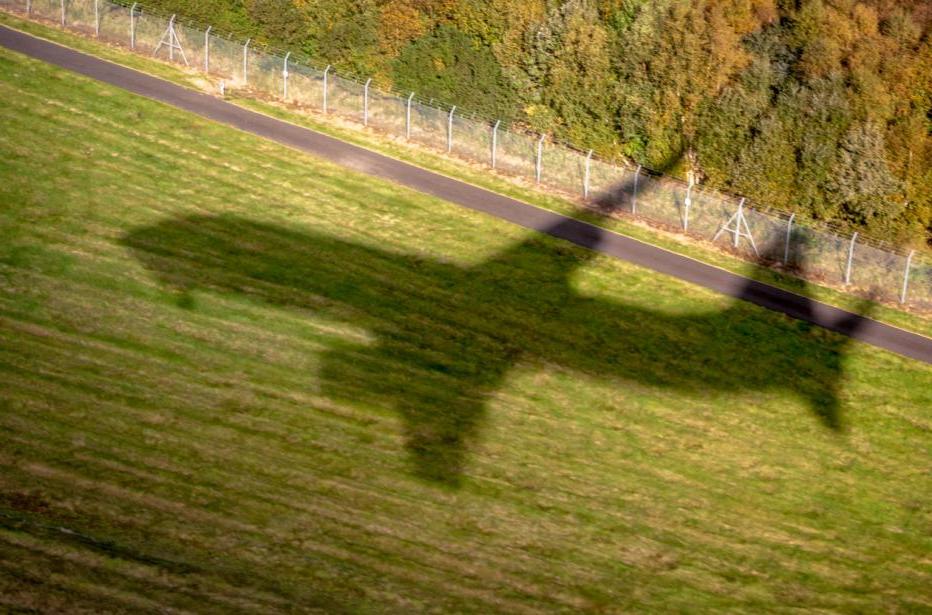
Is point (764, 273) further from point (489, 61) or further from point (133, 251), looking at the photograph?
point (133, 251)

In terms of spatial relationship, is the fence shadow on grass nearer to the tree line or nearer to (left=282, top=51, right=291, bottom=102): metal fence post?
the tree line

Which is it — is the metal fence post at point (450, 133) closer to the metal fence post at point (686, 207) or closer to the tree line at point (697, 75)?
the tree line at point (697, 75)

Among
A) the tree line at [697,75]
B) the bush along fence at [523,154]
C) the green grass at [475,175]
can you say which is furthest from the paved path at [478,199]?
the tree line at [697,75]

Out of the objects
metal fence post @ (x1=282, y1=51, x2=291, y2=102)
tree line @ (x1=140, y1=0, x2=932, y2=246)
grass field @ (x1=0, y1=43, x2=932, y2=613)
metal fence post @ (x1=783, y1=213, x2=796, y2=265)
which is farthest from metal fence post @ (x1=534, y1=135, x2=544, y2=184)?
metal fence post @ (x1=282, y1=51, x2=291, y2=102)

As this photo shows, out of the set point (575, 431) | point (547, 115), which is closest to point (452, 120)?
point (547, 115)

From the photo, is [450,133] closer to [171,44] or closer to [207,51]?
[207,51]
